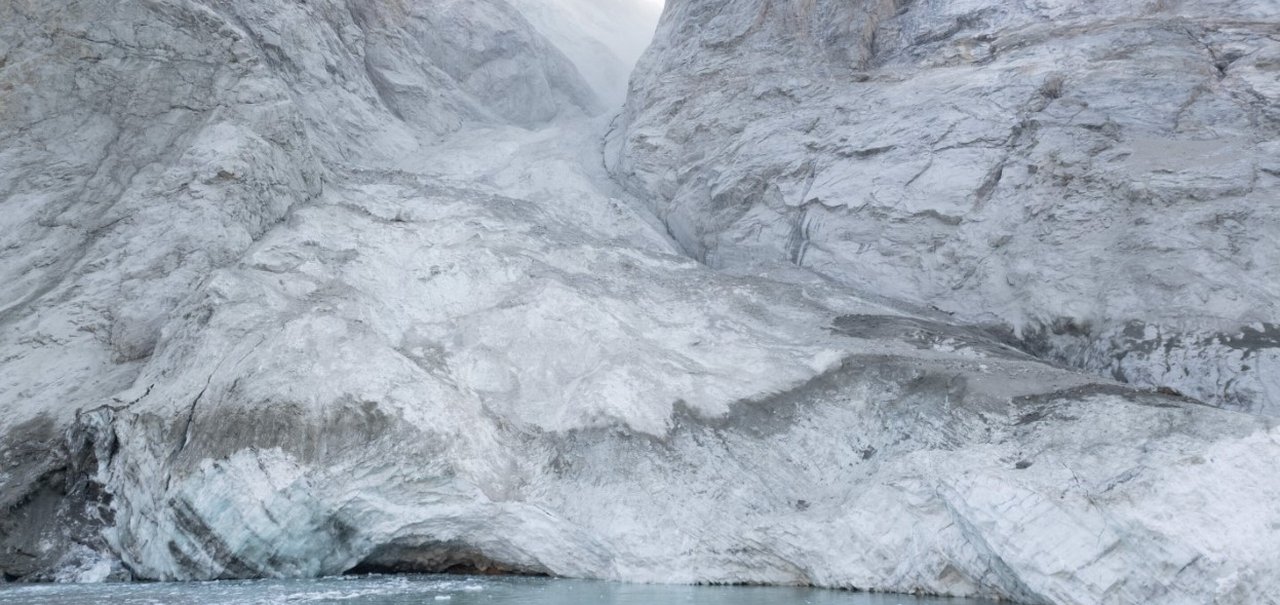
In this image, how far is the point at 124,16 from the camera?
21.8 meters

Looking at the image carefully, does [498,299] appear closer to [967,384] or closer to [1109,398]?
[967,384]

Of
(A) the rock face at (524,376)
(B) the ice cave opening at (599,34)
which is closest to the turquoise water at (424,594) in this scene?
(A) the rock face at (524,376)

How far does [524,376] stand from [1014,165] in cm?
1151

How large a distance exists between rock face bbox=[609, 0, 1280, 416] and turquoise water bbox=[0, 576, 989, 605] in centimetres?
755

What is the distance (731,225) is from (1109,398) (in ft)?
36.9

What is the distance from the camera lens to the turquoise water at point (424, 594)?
11484mm

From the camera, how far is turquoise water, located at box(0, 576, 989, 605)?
11484mm

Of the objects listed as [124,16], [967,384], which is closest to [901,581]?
[967,384]

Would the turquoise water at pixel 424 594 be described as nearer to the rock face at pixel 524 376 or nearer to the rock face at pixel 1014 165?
the rock face at pixel 524 376

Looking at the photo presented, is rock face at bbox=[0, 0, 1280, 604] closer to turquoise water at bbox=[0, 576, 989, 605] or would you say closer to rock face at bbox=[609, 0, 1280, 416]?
rock face at bbox=[609, 0, 1280, 416]

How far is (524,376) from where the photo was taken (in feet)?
57.0

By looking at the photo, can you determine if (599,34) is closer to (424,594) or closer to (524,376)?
(524,376)

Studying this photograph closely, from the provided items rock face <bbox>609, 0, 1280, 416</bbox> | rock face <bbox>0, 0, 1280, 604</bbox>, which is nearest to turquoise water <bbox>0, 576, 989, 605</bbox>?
rock face <bbox>0, 0, 1280, 604</bbox>

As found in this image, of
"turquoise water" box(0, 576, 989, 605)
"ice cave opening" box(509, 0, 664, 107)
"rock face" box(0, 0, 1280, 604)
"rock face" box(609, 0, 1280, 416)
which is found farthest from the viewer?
"ice cave opening" box(509, 0, 664, 107)
